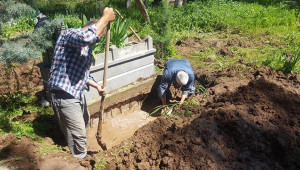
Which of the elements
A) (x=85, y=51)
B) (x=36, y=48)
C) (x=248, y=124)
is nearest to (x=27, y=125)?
(x=36, y=48)

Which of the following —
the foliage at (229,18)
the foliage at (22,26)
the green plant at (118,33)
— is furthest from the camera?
the foliage at (229,18)

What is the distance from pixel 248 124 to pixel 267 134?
235mm

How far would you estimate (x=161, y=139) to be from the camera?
327cm

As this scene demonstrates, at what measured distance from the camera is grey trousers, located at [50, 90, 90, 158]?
3.06m

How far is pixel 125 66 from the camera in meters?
4.71

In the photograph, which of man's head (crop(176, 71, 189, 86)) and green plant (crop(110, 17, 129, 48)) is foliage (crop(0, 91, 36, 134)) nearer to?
green plant (crop(110, 17, 129, 48))

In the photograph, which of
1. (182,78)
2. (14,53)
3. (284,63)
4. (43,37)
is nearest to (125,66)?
(182,78)

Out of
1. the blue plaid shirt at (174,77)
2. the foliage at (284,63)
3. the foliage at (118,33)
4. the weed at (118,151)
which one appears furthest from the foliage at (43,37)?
the foliage at (284,63)

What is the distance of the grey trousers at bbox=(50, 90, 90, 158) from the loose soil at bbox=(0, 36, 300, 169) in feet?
0.58

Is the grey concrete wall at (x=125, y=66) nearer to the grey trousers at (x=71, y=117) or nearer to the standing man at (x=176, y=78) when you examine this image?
Result: the standing man at (x=176, y=78)

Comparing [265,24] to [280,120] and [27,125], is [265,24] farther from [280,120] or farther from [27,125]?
[27,125]

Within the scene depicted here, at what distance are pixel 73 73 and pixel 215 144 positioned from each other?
1.77 m

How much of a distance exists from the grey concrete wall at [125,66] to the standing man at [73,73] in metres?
1.02

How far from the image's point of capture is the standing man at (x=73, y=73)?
273 centimetres
